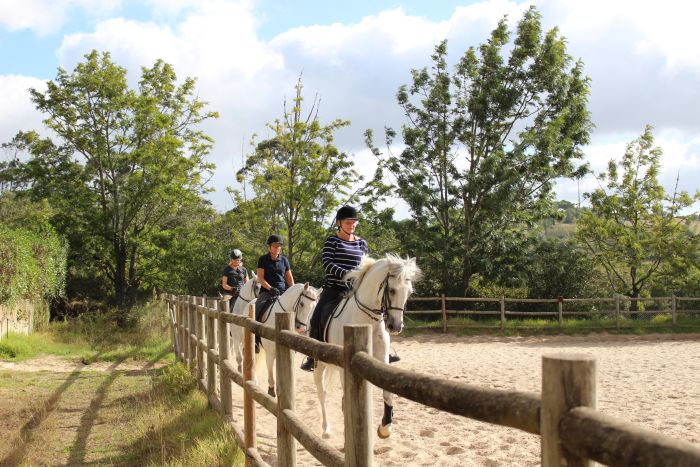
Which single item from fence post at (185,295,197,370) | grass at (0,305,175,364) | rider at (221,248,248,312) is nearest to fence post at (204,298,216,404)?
fence post at (185,295,197,370)

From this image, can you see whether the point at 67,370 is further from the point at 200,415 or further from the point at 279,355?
the point at 279,355

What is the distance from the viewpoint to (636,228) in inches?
1001

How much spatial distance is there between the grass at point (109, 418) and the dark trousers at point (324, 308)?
1.33 meters

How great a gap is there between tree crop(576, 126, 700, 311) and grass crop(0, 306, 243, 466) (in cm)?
1769

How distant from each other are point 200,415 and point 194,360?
9.39ft

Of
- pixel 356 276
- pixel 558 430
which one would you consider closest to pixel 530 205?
pixel 356 276

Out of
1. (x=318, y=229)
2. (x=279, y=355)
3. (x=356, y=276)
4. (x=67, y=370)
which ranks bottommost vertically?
(x=67, y=370)

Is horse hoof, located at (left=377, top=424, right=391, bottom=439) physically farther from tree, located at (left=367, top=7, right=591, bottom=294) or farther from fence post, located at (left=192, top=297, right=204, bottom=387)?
tree, located at (left=367, top=7, right=591, bottom=294)

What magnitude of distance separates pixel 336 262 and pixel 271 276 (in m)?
2.58

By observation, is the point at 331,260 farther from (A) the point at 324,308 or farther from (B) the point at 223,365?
(B) the point at 223,365

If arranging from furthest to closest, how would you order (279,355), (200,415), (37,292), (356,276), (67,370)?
(37,292)
(67,370)
(200,415)
(356,276)
(279,355)

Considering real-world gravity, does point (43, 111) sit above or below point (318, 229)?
above

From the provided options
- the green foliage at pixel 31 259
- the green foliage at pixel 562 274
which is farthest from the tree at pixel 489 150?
the green foliage at pixel 31 259

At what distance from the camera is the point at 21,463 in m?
5.80
